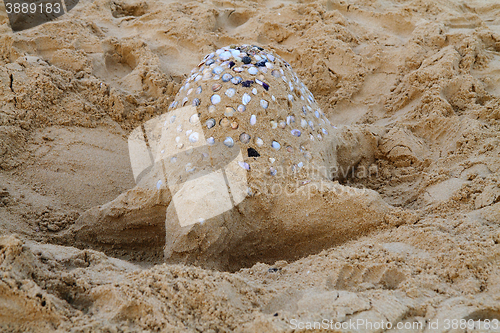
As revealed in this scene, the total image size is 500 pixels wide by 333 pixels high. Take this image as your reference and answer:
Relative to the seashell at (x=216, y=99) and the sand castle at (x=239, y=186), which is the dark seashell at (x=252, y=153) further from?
the seashell at (x=216, y=99)

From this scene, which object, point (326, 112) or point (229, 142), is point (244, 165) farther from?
point (326, 112)

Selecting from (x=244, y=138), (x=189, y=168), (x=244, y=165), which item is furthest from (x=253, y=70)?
(x=189, y=168)

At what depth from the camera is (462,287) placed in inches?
67.4

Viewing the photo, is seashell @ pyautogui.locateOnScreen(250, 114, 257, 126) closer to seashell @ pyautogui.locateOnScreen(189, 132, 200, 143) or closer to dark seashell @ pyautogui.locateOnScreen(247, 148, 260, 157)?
dark seashell @ pyautogui.locateOnScreen(247, 148, 260, 157)

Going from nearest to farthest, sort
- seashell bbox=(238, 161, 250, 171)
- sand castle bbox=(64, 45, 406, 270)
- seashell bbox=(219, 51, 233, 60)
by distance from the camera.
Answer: sand castle bbox=(64, 45, 406, 270) → seashell bbox=(238, 161, 250, 171) → seashell bbox=(219, 51, 233, 60)

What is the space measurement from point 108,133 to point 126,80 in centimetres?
54
